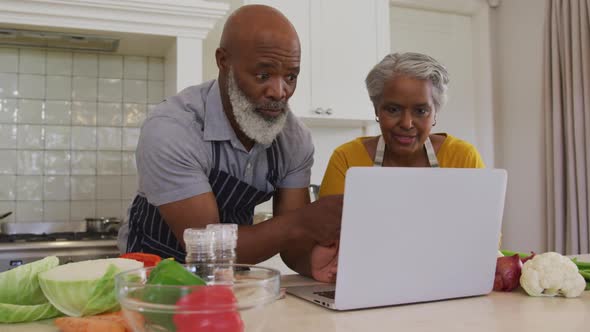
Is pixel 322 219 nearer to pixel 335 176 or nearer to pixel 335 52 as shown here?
pixel 335 176

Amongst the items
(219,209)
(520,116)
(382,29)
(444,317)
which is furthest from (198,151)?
(520,116)

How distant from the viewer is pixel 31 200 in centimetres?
273

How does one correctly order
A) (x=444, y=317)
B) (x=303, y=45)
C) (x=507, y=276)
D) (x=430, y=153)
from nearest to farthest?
(x=444, y=317), (x=507, y=276), (x=430, y=153), (x=303, y=45)

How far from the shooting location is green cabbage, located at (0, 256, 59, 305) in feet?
2.58

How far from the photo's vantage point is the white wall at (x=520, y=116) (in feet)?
11.4

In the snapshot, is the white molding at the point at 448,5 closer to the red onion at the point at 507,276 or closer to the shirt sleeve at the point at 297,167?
the shirt sleeve at the point at 297,167

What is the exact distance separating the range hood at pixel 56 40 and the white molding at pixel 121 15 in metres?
0.12

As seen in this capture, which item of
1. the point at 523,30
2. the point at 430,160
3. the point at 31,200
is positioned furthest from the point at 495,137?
the point at 31,200

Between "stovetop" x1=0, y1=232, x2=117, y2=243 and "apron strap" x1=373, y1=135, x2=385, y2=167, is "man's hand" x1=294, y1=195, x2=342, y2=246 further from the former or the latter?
"stovetop" x1=0, y1=232, x2=117, y2=243

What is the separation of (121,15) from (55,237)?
1.01 m

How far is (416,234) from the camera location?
2.96 feet

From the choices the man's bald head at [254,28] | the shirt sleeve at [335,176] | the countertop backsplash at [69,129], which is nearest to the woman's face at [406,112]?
the shirt sleeve at [335,176]

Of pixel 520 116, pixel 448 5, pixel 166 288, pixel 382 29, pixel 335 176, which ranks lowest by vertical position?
pixel 166 288

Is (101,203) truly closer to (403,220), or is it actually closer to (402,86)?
(402,86)
